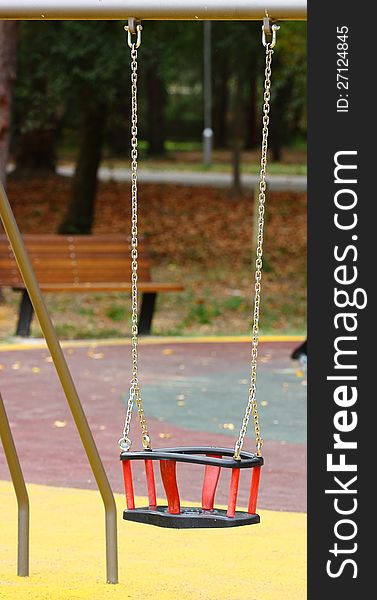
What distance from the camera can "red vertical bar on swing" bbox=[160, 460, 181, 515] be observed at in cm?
465

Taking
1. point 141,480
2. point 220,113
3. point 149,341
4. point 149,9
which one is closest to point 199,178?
point 220,113

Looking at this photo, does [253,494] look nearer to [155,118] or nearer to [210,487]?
[210,487]

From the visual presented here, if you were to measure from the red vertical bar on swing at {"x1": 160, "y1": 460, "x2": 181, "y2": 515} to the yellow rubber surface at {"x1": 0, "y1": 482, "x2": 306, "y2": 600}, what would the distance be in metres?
0.46

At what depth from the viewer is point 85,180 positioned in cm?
2298

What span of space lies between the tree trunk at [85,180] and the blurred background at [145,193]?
2 cm

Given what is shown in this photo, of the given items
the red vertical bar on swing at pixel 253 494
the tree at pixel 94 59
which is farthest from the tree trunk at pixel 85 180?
the red vertical bar on swing at pixel 253 494

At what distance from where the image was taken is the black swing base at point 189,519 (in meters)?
4.52

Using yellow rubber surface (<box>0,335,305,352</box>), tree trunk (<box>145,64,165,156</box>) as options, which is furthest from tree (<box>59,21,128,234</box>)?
tree trunk (<box>145,64,165,156</box>)

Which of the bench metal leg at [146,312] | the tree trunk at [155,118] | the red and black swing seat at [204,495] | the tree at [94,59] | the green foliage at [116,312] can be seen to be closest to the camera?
the red and black swing seat at [204,495]

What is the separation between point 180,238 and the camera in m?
23.0

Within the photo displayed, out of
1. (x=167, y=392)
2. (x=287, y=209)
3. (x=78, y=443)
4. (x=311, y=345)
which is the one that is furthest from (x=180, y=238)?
(x=311, y=345)

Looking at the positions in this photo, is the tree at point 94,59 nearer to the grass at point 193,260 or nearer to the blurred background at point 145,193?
the blurred background at point 145,193

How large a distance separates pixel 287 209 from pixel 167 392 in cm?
1631

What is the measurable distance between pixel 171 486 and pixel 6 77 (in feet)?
37.4
